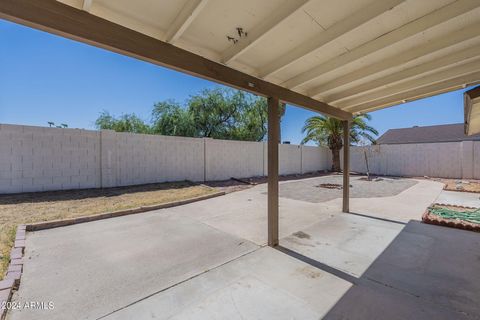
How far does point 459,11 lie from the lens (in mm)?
2096

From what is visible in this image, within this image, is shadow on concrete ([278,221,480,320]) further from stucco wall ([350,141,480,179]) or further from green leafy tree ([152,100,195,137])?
green leafy tree ([152,100,195,137])

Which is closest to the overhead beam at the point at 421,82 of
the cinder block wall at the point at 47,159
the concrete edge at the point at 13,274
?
the concrete edge at the point at 13,274

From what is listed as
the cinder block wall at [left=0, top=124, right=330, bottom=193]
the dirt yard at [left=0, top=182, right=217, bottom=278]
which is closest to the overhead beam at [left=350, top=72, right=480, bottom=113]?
the dirt yard at [left=0, top=182, right=217, bottom=278]

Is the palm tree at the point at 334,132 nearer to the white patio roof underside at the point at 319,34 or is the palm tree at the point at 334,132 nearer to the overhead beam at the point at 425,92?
the overhead beam at the point at 425,92

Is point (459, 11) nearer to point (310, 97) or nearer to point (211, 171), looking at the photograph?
point (310, 97)

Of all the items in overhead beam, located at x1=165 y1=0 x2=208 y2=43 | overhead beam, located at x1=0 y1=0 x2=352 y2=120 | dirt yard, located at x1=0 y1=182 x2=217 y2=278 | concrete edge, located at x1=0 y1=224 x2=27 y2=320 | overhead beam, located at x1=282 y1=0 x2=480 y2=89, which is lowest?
concrete edge, located at x1=0 y1=224 x2=27 y2=320

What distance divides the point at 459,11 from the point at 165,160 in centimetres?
869

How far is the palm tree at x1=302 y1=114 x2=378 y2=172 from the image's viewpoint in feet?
49.8

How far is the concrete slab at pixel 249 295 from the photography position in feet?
6.61

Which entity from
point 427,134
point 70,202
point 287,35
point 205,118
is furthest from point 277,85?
point 427,134

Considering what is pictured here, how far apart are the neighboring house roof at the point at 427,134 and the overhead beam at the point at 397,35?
73.6 feet

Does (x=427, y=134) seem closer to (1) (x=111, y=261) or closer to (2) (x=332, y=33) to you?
(2) (x=332, y=33)

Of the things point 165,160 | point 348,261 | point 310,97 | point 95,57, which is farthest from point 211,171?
point 348,261

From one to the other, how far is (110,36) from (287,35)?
1752 mm
